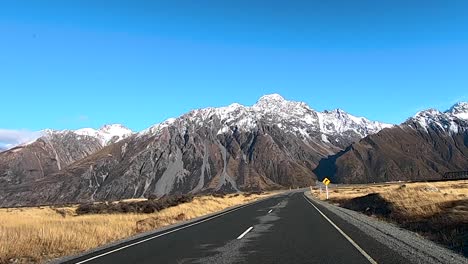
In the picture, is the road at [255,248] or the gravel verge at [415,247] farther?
the road at [255,248]

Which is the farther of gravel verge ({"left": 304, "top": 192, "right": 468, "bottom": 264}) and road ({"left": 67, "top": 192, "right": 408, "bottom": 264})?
road ({"left": 67, "top": 192, "right": 408, "bottom": 264})

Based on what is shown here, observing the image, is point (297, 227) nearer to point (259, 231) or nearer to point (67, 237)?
point (259, 231)

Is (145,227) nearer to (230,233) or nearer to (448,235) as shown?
(230,233)

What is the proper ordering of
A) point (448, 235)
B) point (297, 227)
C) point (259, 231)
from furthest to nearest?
point (297, 227) < point (259, 231) < point (448, 235)

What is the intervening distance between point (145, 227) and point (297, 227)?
850 centimetres

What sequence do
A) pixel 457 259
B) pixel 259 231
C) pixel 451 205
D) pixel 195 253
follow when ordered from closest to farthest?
1. pixel 457 259
2. pixel 195 253
3. pixel 259 231
4. pixel 451 205

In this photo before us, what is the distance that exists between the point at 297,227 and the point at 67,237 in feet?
31.1

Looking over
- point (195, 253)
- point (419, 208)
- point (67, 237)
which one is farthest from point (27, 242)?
point (419, 208)

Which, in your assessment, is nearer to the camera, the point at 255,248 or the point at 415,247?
the point at 415,247

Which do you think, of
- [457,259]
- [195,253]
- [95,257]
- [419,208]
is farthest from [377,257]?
[419,208]

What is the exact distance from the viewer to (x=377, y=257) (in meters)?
11.4

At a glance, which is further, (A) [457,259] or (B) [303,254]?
(B) [303,254]

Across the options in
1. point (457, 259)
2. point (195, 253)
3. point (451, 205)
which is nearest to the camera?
point (457, 259)

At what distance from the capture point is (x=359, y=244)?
13922 mm
